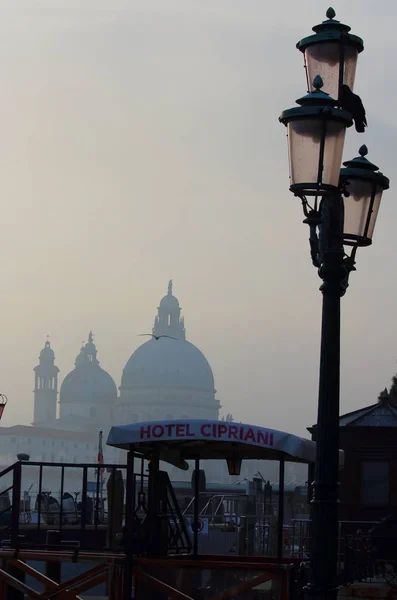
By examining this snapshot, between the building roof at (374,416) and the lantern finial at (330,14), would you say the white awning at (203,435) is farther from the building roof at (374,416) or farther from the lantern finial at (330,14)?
the building roof at (374,416)

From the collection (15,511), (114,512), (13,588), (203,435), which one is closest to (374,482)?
(114,512)

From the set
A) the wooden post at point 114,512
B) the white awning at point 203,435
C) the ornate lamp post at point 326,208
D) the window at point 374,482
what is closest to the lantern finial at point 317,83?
the ornate lamp post at point 326,208

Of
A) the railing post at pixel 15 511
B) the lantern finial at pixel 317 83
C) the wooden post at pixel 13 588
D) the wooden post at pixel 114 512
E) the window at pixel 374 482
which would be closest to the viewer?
the lantern finial at pixel 317 83

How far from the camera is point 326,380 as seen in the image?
8.34m

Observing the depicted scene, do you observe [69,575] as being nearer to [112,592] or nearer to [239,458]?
[239,458]

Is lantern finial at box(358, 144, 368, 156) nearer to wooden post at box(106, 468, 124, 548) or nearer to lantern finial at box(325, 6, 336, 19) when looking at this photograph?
lantern finial at box(325, 6, 336, 19)

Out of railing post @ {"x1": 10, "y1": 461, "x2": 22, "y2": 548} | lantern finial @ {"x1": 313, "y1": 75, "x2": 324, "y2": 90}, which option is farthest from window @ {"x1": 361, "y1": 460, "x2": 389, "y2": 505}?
lantern finial @ {"x1": 313, "y1": 75, "x2": 324, "y2": 90}

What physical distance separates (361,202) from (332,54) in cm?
120

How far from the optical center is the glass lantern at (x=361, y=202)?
9.11 metres

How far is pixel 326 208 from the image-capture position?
27.8ft

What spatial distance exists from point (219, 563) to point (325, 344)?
4.53 meters

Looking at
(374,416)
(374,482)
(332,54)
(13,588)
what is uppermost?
(332,54)

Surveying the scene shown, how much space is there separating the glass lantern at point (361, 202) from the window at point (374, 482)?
15.7 metres

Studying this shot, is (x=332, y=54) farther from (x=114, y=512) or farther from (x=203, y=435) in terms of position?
(x=114, y=512)
